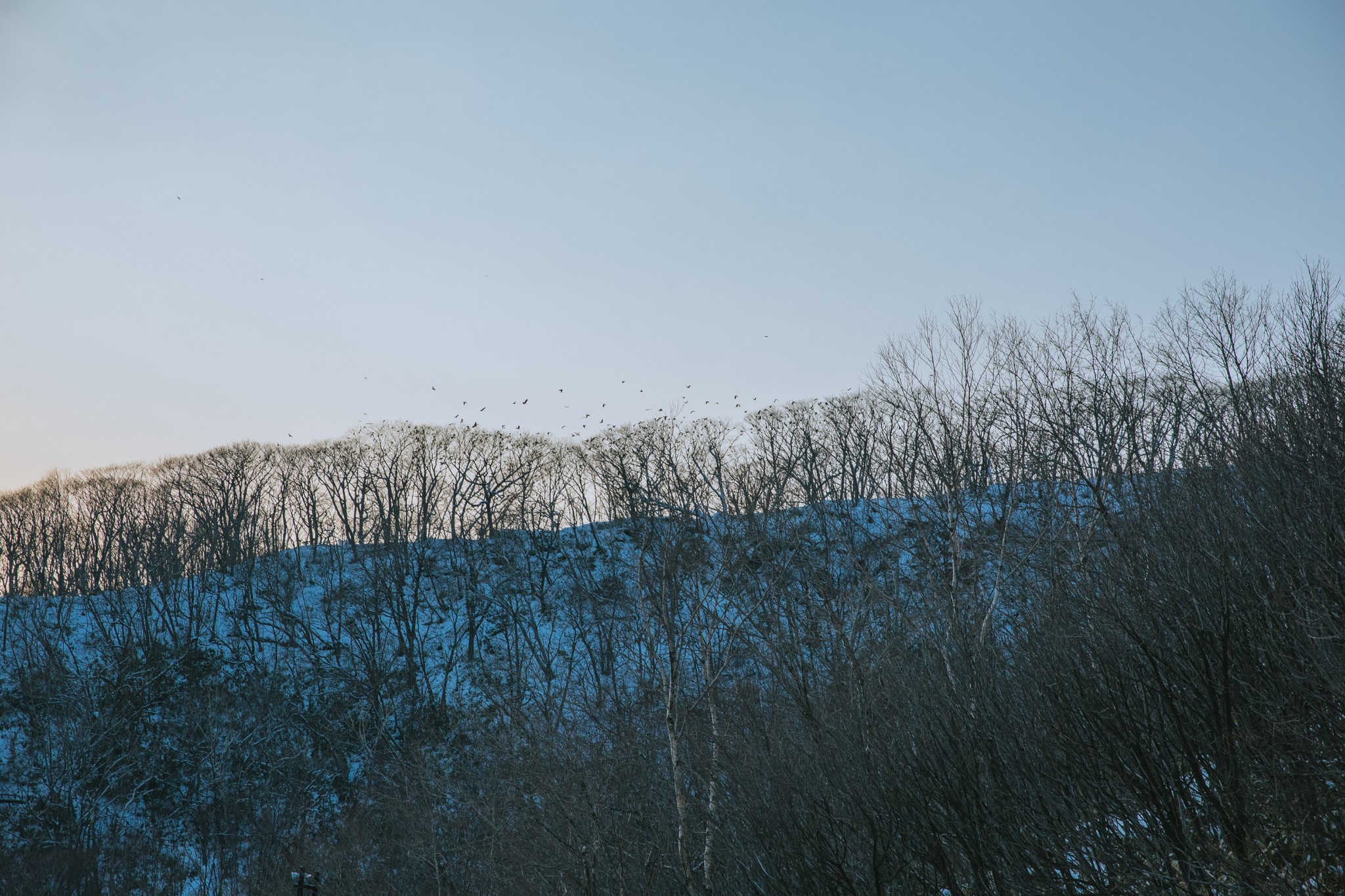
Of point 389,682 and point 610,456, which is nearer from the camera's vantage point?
point 389,682

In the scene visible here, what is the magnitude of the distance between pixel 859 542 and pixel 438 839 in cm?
2210

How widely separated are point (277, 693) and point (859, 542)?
26.6 m

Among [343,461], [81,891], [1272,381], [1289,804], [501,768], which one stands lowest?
[81,891]

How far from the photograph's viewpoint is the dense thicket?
814cm

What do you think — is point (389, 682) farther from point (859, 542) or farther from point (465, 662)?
point (859, 542)

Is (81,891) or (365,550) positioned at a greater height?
(365,550)

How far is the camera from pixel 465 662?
118 feet

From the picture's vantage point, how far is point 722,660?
25656 mm

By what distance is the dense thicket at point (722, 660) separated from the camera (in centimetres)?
814

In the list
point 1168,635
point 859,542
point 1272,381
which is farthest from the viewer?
point 859,542

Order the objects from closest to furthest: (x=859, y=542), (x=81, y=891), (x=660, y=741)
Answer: (x=660, y=741) → (x=81, y=891) → (x=859, y=542)

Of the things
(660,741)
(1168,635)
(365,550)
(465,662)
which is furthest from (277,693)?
(1168,635)

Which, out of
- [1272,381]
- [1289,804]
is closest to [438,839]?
[1289,804]

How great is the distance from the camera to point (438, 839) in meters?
24.6
